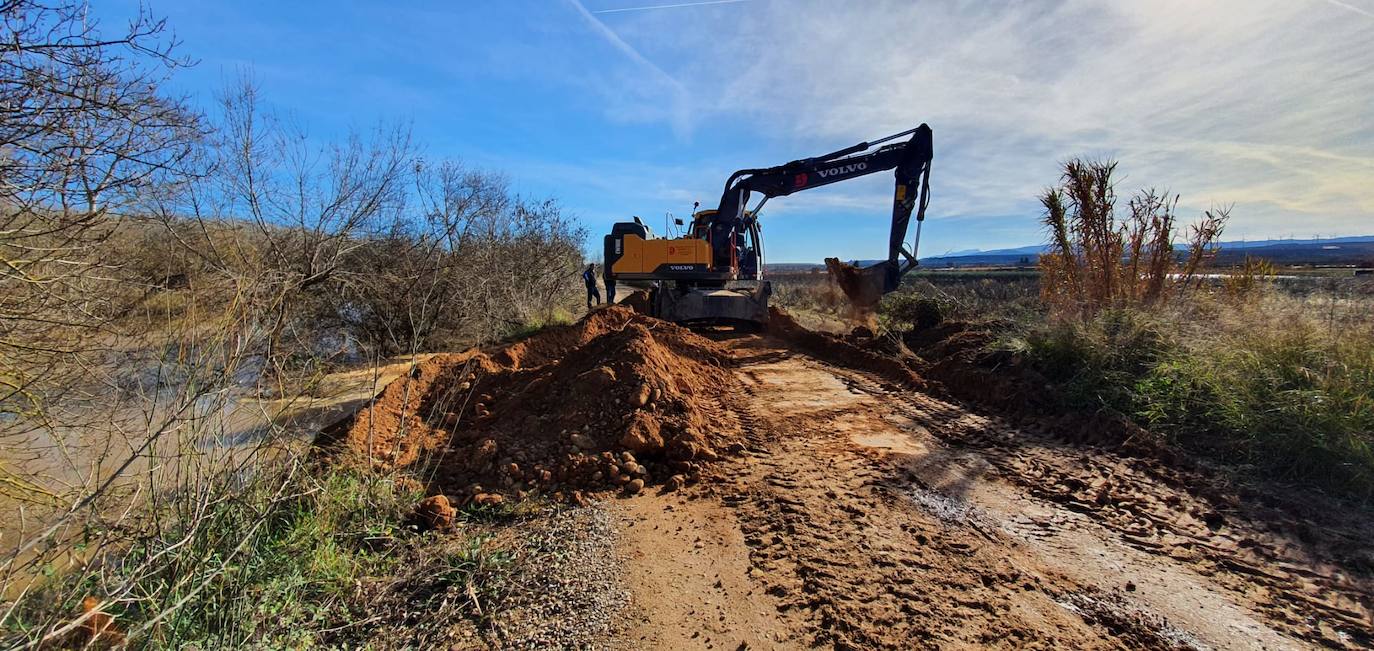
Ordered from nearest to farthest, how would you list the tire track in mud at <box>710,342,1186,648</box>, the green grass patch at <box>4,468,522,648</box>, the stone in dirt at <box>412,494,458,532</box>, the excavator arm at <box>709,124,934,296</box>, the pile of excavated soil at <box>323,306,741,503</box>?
the green grass patch at <box>4,468,522,648</box> < the tire track in mud at <box>710,342,1186,648</box> < the stone in dirt at <box>412,494,458,532</box> < the pile of excavated soil at <box>323,306,741,503</box> < the excavator arm at <box>709,124,934,296</box>

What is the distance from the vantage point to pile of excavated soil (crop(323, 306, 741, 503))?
4.85 m

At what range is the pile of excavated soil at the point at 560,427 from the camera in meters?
4.85

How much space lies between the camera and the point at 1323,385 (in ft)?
16.0

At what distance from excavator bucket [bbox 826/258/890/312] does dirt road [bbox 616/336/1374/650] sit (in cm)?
753

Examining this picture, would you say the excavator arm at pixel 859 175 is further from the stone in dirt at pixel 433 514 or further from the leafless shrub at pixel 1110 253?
the stone in dirt at pixel 433 514

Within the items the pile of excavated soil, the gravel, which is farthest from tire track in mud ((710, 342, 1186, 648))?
the gravel

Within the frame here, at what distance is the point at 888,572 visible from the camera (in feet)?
11.0

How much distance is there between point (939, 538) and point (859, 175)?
35.1 feet

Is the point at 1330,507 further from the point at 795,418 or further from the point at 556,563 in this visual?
the point at 556,563

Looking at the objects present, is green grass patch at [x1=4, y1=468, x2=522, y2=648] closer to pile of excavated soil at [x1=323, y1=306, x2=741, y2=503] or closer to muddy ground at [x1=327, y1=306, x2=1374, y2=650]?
pile of excavated soil at [x1=323, y1=306, x2=741, y2=503]

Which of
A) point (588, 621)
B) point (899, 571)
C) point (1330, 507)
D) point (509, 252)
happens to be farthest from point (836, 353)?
point (509, 252)

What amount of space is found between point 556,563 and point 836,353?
325 inches

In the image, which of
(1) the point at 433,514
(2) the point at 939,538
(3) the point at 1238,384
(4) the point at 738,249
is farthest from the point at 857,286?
(1) the point at 433,514

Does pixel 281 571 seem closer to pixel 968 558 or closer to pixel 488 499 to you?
pixel 488 499
